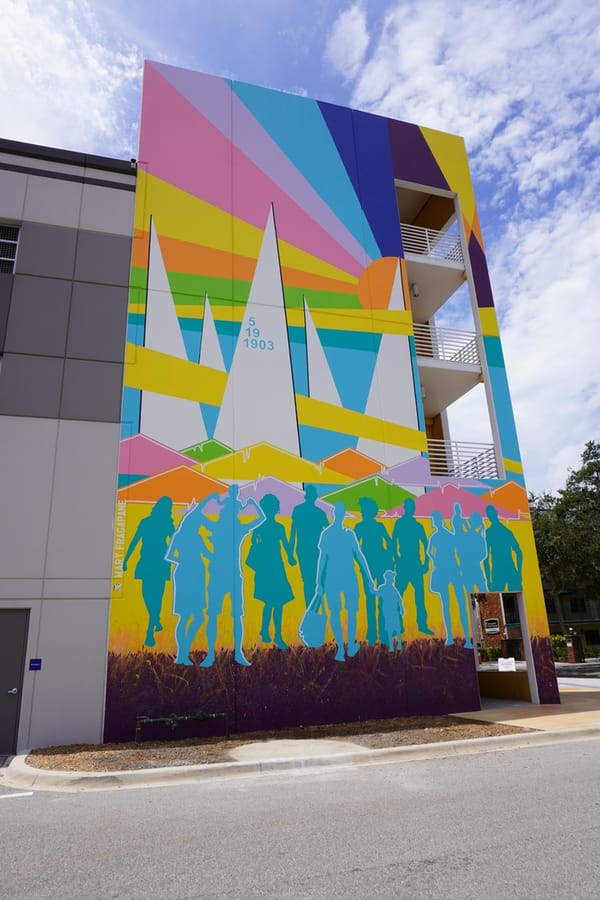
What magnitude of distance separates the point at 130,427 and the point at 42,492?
7.51 ft

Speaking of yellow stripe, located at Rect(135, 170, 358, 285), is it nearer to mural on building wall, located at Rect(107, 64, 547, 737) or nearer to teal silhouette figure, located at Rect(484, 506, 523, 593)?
mural on building wall, located at Rect(107, 64, 547, 737)

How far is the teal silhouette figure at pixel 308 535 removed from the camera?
13.3m

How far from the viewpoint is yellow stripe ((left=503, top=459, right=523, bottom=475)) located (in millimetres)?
16219

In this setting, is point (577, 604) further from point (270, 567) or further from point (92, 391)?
point (92, 391)

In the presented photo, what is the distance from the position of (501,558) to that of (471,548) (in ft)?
3.16

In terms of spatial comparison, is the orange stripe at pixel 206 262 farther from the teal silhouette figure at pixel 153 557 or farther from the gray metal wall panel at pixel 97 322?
the teal silhouette figure at pixel 153 557

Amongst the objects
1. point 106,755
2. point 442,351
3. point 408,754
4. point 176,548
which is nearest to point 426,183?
point 442,351

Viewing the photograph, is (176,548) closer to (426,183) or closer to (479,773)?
(479,773)

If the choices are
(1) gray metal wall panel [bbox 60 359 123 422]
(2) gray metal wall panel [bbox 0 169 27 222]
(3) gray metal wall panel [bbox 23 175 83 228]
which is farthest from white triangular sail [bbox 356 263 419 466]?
(2) gray metal wall panel [bbox 0 169 27 222]

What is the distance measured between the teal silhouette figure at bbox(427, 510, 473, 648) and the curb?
4191 mm

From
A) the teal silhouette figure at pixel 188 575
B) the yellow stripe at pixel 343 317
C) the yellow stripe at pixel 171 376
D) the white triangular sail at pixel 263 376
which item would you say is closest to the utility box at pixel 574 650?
the yellow stripe at pixel 343 317

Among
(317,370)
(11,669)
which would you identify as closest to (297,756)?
(11,669)

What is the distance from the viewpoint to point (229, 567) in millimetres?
12703

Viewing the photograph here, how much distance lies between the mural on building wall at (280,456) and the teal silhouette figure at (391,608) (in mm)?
53
